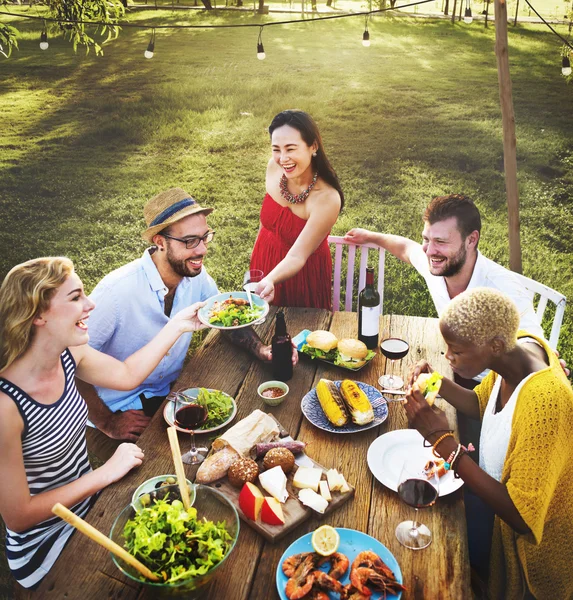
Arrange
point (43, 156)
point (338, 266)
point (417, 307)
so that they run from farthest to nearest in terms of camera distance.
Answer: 1. point (43, 156)
2. point (417, 307)
3. point (338, 266)

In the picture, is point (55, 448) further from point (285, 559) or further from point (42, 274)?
point (285, 559)

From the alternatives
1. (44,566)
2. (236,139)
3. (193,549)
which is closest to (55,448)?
(44,566)

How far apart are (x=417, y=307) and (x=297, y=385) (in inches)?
135

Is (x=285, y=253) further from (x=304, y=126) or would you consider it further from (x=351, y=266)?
(x=304, y=126)

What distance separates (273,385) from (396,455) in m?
0.64

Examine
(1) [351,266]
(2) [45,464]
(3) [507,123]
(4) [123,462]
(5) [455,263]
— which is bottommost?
(1) [351,266]

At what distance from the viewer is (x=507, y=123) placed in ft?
14.0

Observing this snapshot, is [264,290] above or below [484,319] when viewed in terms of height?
below

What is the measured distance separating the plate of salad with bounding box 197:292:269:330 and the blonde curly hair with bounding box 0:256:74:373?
83 centimetres

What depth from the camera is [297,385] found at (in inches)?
105

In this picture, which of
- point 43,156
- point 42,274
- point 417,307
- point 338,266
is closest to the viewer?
point 42,274

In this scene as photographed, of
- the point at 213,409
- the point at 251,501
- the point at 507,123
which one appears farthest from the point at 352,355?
the point at 507,123

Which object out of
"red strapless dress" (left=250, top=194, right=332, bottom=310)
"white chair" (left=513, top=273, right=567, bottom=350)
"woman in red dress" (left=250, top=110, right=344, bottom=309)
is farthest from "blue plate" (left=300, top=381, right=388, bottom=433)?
"red strapless dress" (left=250, top=194, right=332, bottom=310)

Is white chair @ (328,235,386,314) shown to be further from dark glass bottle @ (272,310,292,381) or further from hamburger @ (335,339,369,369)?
dark glass bottle @ (272,310,292,381)
